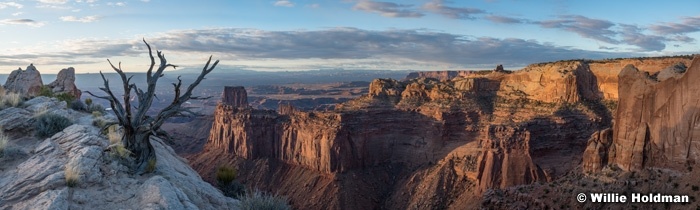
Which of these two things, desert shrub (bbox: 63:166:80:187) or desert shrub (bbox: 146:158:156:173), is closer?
desert shrub (bbox: 63:166:80:187)

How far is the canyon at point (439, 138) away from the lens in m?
47.1

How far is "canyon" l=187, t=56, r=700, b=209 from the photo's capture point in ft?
155

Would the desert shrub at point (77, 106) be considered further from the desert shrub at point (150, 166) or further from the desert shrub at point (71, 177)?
the desert shrub at point (71, 177)

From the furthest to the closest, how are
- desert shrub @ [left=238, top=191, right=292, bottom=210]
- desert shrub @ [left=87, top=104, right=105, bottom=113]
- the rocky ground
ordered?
desert shrub @ [left=87, top=104, right=105, bottom=113] < desert shrub @ [left=238, top=191, right=292, bottom=210] < the rocky ground

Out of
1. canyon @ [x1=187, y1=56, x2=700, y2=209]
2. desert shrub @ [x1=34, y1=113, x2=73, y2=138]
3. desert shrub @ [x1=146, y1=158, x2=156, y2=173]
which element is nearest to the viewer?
desert shrub @ [x1=146, y1=158, x2=156, y2=173]

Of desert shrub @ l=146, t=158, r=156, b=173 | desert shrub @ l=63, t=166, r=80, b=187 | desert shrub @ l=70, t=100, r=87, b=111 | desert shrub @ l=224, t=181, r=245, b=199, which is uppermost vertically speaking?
desert shrub @ l=70, t=100, r=87, b=111

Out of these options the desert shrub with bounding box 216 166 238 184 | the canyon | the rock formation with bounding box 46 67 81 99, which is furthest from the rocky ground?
the rock formation with bounding box 46 67 81 99

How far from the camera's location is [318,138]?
61062mm

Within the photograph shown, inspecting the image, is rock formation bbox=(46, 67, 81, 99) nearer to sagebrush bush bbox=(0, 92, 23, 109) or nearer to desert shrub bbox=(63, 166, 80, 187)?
sagebrush bush bbox=(0, 92, 23, 109)

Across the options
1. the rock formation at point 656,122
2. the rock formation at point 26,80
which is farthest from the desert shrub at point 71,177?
the rock formation at point 26,80

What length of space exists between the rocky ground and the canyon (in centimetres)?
2532

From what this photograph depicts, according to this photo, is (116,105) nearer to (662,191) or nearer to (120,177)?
(120,177)

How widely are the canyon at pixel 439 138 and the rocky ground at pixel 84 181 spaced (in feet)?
83.1

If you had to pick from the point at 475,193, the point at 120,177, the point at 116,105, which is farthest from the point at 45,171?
the point at 475,193
